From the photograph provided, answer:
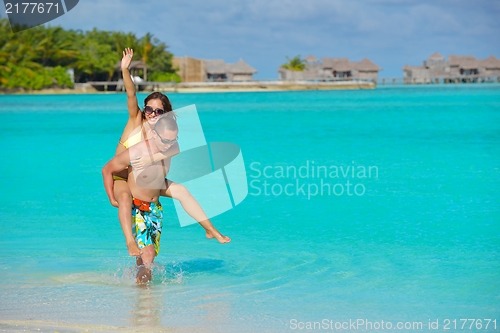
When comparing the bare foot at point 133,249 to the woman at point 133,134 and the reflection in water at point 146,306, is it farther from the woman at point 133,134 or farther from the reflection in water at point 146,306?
the reflection in water at point 146,306

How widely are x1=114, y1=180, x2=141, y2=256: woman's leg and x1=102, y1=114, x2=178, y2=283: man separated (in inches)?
1.9

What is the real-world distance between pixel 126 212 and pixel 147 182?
0.23 m

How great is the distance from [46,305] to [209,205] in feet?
15.1

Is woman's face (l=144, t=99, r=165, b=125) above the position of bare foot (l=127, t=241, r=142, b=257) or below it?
above

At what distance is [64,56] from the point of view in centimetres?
6384

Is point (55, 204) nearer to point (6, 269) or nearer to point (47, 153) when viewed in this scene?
point (6, 269)

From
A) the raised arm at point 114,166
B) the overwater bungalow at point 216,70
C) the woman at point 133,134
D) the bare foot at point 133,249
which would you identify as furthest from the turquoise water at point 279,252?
the overwater bungalow at point 216,70

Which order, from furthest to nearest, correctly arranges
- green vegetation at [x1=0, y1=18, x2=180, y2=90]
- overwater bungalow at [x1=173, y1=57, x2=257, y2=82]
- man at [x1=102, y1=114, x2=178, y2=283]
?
1. overwater bungalow at [x1=173, y1=57, x2=257, y2=82]
2. green vegetation at [x1=0, y1=18, x2=180, y2=90]
3. man at [x1=102, y1=114, x2=178, y2=283]

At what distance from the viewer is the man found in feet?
15.0

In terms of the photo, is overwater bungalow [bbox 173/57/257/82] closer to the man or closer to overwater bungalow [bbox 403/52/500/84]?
overwater bungalow [bbox 403/52/500/84]

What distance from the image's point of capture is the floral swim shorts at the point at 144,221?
4.88 meters
